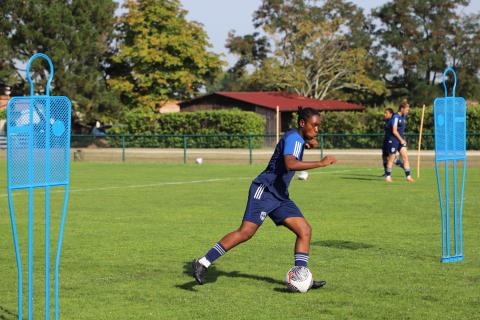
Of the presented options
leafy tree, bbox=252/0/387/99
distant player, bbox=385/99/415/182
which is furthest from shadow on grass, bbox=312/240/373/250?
leafy tree, bbox=252/0/387/99

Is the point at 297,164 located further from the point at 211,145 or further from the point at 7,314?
the point at 211,145

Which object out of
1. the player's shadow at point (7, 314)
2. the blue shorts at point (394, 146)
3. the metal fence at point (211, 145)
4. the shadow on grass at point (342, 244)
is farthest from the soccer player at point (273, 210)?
the metal fence at point (211, 145)

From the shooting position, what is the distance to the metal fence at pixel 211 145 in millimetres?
39062

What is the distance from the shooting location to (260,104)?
61.3 meters

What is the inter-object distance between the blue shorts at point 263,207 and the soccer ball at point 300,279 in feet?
1.72

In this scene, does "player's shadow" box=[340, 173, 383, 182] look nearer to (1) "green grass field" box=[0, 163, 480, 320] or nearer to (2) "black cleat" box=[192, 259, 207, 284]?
(1) "green grass field" box=[0, 163, 480, 320]

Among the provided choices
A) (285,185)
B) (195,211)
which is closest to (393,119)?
(195,211)

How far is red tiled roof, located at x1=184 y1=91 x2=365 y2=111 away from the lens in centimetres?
6178

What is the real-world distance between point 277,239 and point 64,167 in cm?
659

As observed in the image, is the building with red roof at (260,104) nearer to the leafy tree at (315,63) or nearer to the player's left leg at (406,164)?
the leafy tree at (315,63)

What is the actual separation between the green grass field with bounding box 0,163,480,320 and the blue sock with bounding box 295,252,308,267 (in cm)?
30

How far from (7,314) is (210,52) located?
195 ft

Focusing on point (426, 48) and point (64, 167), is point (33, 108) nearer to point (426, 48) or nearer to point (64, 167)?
point (64, 167)

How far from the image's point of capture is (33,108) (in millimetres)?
5984
